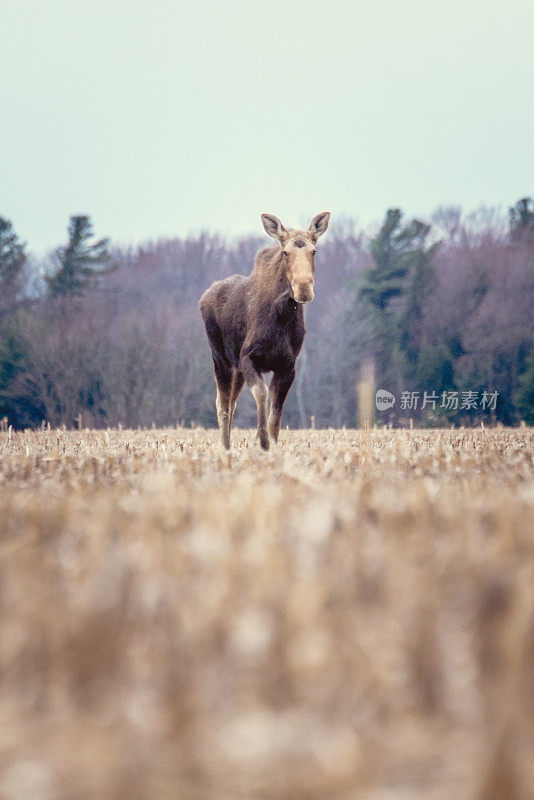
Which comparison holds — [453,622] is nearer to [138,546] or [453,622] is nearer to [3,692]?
[3,692]

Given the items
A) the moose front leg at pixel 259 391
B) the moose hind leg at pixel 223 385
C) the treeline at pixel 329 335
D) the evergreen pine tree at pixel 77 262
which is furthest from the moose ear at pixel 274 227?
the evergreen pine tree at pixel 77 262

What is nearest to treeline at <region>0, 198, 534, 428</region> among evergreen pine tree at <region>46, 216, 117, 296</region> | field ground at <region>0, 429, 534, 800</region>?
evergreen pine tree at <region>46, 216, 117, 296</region>

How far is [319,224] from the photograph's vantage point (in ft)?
23.7

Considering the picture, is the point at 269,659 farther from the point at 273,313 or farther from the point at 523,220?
the point at 523,220

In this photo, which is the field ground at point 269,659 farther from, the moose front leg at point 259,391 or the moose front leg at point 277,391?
the moose front leg at point 277,391

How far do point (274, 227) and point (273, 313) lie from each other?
88 cm

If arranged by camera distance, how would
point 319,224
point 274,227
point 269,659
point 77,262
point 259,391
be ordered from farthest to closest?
1. point 77,262
2. point 319,224
3. point 274,227
4. point 259,391
5. point 269,659

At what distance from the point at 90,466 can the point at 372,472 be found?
1.77 m

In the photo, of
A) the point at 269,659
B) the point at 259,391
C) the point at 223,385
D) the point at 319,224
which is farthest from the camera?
the point at 223,385

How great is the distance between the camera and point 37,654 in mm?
1355

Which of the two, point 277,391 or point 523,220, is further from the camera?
point 523,220

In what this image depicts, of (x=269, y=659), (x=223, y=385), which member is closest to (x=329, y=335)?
(x=223, y=385)

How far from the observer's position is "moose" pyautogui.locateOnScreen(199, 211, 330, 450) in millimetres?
6555

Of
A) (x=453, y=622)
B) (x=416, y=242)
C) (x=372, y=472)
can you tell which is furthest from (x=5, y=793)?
(x=416, y=242)
